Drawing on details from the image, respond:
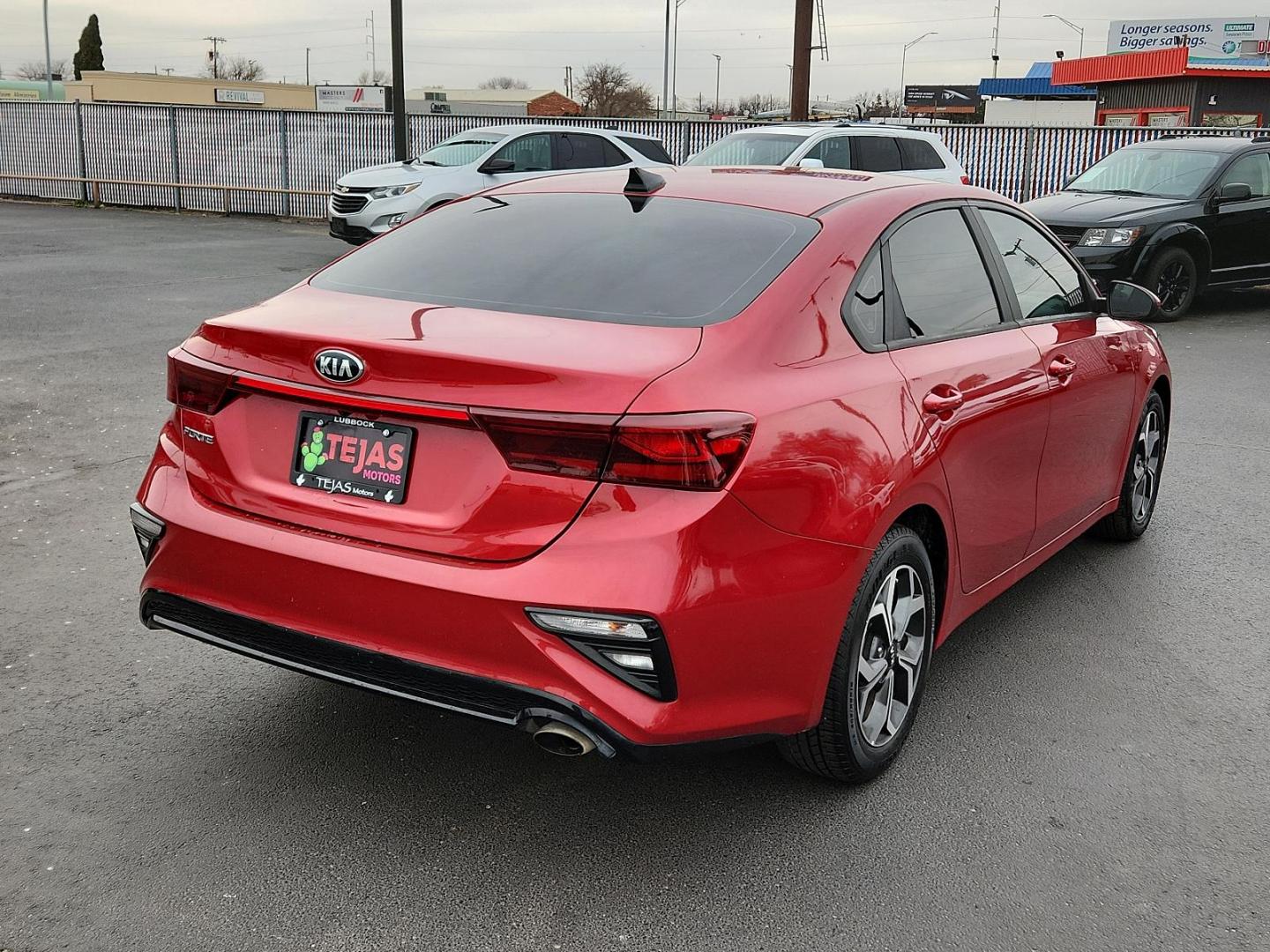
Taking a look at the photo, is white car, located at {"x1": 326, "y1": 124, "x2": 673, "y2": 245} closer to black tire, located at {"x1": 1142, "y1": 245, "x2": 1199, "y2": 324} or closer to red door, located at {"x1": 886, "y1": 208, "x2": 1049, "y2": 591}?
black tire, located at {"x1": 1142, "y1": 245, "x2": 1199, "y2": 324}

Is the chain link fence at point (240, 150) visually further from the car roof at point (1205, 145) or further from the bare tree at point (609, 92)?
the bare tree at point (609, 92)

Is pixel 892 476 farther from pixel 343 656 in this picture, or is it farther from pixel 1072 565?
pixel 1072 565

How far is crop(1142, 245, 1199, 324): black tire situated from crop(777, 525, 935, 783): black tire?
10.3 meters

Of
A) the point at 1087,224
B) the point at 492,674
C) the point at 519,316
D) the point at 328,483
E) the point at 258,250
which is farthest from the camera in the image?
the point at 258,250

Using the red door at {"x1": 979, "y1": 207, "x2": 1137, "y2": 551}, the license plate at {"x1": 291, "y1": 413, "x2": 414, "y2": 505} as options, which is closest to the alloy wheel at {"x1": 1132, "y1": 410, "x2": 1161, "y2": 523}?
the red door at {"x1": 979, "y1": 207, "x2": 1137, "y2": 551}

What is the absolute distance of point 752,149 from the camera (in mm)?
15547

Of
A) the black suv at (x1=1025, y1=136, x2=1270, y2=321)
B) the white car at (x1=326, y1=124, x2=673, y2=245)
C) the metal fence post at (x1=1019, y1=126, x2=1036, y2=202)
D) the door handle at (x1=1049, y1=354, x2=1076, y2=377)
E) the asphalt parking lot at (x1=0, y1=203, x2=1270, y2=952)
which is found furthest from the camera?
the metal fence post at (x1=1019, y1=126, x2=1036, y2=202)

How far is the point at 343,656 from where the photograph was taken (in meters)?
3.06

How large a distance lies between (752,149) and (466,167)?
4.50 meters

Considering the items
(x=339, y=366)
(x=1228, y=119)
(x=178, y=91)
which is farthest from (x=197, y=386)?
(x=178, y=91)

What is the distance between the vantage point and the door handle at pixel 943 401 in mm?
3617

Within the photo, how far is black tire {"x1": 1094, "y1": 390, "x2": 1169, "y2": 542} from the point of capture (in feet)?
18.5

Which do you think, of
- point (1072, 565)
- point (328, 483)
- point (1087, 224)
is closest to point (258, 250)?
point (1087, 224)

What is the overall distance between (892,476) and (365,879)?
5.32 ft
